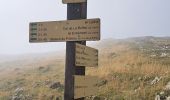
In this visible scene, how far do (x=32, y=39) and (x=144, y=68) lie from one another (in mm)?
14541

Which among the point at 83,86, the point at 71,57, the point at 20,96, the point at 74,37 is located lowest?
the point at 20,96

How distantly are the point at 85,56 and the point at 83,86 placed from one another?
0.62 metres

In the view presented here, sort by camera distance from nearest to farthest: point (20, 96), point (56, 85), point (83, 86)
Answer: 1. point (83, 86)
2. point (20, 96)
3. point (56, 85)

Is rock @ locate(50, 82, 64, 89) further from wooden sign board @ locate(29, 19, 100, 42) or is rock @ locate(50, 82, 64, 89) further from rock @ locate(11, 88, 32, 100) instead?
wooden sign board @ locate(29, 19, 100, 42)

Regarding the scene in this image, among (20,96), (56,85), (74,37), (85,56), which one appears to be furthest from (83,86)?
(56,85)

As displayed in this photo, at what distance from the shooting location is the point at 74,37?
833 centimetres

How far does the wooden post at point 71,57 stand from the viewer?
27.4 feet

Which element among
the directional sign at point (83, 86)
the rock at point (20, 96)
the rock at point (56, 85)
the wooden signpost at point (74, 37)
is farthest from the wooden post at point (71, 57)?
the rock at point (56, 85)

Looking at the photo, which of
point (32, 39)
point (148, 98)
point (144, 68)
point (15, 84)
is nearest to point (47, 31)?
point (32, 39)

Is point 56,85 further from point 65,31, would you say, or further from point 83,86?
point 65,31

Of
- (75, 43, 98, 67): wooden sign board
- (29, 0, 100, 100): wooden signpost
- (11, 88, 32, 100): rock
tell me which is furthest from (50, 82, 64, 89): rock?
(29, 0, 100, 100): wooden signpost

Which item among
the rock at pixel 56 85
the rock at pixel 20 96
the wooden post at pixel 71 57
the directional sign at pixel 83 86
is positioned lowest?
the rock at pixel 20 96

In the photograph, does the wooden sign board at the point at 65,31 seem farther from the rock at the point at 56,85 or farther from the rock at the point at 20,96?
the rock at the point at 56,85

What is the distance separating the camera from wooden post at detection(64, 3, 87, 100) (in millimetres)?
8344
